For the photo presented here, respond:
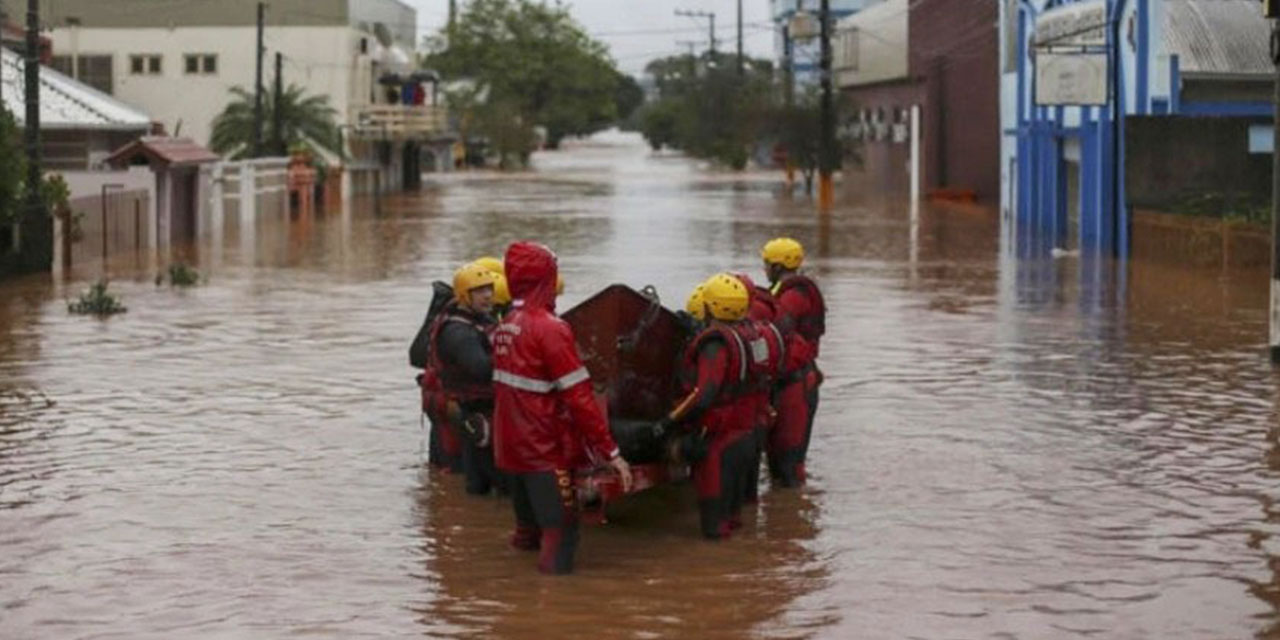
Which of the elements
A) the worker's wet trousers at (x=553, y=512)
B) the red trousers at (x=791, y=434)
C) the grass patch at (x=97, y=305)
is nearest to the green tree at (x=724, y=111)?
the grass patch at (x=97, y=305)

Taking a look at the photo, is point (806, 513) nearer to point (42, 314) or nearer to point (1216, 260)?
point (42, 314)

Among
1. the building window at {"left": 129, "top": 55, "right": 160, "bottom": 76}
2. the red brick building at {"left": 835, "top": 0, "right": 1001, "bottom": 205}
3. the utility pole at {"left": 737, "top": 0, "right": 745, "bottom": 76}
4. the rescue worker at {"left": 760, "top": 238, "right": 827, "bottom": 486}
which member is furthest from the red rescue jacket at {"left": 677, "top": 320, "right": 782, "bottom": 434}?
the utility pole at {"left": 737, "top": 0, "right": 745, "bottom": 76}

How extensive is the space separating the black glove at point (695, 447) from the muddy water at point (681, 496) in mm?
450

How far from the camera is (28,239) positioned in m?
34.2

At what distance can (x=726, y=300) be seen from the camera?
11.9 metres

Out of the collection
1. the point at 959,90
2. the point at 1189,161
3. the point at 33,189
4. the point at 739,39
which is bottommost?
the point at 33,189

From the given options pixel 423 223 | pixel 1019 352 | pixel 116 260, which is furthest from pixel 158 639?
pixel 423 223

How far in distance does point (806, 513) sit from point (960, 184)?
62.8 m

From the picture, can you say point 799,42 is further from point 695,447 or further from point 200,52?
point 695,447

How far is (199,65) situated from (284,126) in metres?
7.44

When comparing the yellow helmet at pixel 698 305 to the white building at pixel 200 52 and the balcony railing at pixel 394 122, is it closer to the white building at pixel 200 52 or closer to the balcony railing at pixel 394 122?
the white building at pixel 200 52

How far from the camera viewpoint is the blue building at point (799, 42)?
114875 mm

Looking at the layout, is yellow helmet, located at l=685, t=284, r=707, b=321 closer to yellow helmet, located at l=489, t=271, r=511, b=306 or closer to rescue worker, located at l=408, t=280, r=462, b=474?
yellow helmet, located at l=489, t=271, r=511, b=306

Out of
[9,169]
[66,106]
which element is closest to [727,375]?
[9,169]
